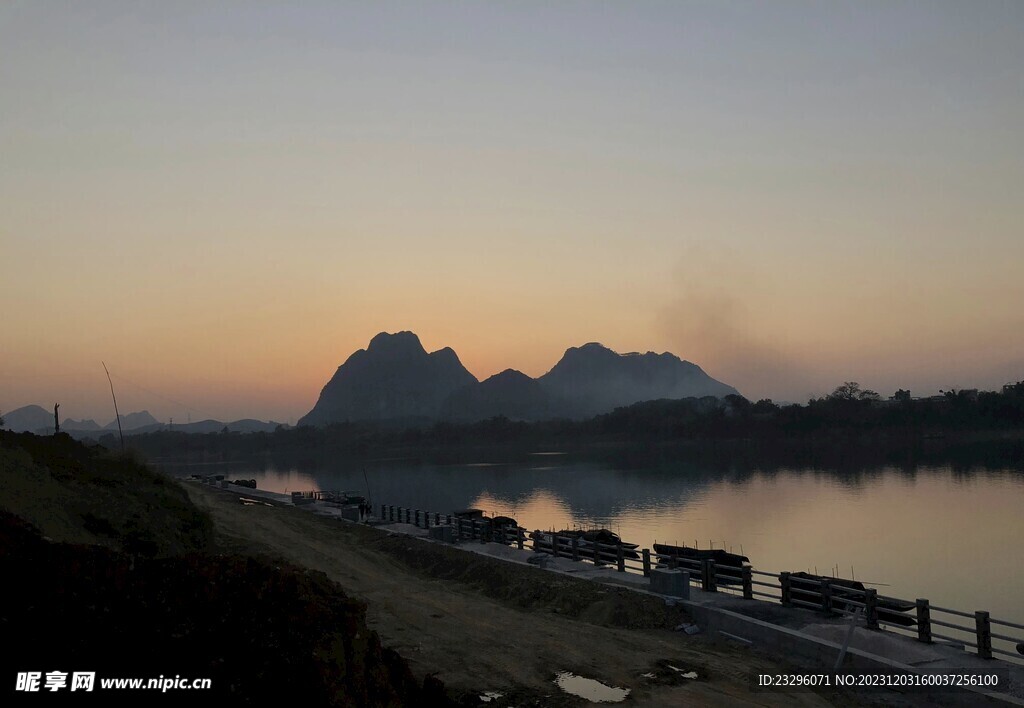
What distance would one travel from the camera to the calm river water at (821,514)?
39812 mm

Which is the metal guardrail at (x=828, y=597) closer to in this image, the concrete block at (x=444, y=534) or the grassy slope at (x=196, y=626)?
the concrete block at (x=444, y=534)

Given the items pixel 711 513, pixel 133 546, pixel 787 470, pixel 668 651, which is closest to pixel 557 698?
pixel 668 651

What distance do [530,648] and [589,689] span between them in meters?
2.90

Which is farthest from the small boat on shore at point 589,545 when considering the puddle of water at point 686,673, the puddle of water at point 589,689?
the puddle of water at point 589,689

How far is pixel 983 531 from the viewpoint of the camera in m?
51.8

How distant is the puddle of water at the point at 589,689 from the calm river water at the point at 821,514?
2325 centimetres

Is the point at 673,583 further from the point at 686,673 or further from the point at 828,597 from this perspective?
the point at 686,673

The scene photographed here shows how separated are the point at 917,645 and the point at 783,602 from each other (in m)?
4.63

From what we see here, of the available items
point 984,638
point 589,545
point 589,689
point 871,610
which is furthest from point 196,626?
point 589,545

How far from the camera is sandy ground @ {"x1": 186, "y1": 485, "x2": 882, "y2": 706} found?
13.8 m

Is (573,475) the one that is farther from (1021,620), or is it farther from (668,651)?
(668,651)

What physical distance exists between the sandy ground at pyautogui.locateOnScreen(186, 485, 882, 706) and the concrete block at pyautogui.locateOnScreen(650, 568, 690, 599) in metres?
1.15

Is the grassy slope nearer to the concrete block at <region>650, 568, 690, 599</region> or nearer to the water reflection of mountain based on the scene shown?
the concrete block at <region>650, 568, 690, 599</region>

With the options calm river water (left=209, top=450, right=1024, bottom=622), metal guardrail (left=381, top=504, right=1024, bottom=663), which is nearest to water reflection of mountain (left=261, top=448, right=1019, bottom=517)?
calm river water (left=209, top=450, right=1024, bottom=622)
